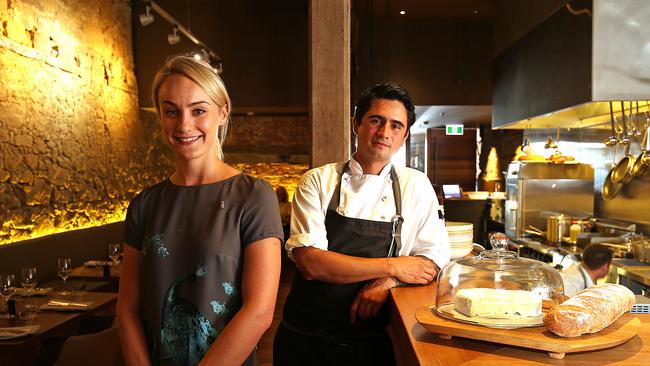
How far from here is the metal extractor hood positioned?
3.34 metres

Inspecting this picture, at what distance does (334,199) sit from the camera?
1902 millimetres

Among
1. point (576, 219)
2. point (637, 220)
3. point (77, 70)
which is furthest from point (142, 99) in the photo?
point (637, 220)

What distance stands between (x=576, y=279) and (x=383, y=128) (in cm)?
179

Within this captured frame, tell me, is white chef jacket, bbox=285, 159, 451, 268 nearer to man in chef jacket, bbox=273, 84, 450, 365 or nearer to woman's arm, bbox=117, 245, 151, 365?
man in chef jacket, bbox=273, 84, 450, 365

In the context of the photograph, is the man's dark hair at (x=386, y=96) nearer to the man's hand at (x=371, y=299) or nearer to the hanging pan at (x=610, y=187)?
the man's hand at (x=371, y=299)

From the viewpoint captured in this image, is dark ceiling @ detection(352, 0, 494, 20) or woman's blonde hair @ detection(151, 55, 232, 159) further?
dark ceiling @ detection(352, 0, 494, 20)

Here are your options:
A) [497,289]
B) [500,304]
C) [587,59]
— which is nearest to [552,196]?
[587,59]

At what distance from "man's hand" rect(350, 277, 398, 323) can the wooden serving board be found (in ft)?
1.55

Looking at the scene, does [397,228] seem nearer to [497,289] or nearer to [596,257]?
[497,289]

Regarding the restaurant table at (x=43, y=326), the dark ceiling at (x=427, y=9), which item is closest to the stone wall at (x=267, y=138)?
the dark ceiling at (x=427, y=9)

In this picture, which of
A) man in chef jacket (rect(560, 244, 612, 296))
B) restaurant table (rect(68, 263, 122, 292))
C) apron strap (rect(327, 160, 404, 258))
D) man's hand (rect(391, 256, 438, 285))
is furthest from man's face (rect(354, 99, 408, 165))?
restaurant table (rect(68, 263, 122, 292))

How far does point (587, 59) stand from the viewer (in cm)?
345

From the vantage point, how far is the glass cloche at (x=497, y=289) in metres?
1.22

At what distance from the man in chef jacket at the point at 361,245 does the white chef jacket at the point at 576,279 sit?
1.28 metres
